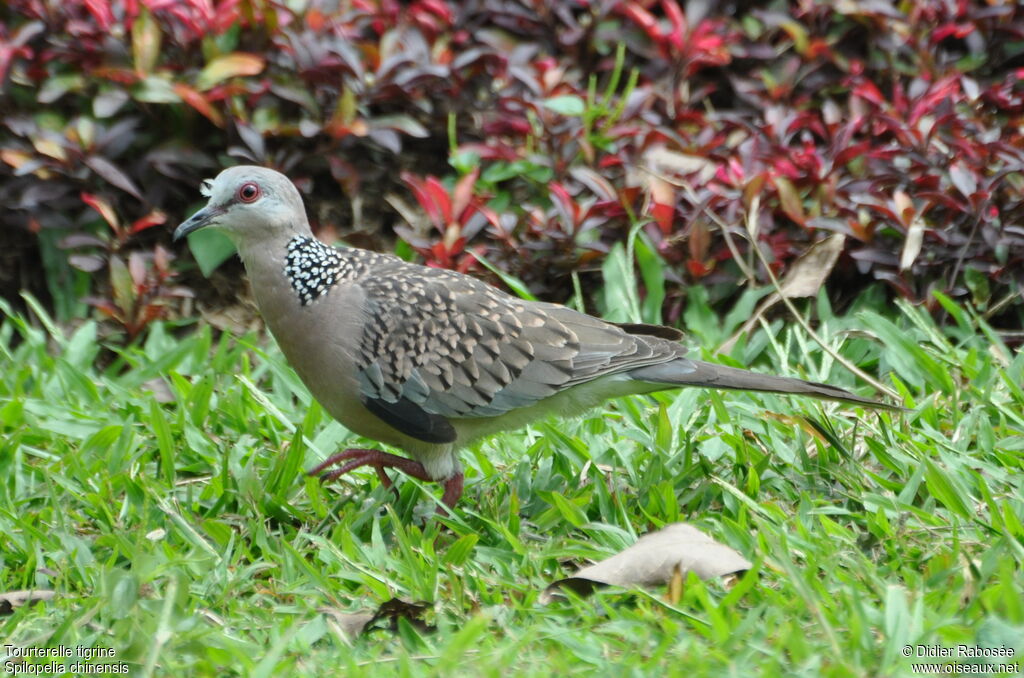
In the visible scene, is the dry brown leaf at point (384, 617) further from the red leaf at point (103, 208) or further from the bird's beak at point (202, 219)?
the red leaf at point (103, 208)

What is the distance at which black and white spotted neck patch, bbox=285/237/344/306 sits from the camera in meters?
4.31

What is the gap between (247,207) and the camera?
4.35m

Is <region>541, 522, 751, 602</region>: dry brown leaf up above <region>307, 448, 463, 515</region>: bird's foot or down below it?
above

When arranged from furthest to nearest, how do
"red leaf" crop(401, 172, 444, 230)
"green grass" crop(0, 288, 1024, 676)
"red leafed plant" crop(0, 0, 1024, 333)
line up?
1. "red leaf" crop(401, 172, 444, 230)
2. "red leafed plant" crop(0, 0, 1024, 333)
3. "green grass" crop(0, 288, 1024, 676)

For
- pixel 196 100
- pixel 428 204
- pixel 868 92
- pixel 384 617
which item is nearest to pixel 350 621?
pixel 384 617

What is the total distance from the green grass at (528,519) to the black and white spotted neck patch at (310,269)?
54cm

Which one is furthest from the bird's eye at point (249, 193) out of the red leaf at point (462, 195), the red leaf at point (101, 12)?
the red leaf at point (101, 12)

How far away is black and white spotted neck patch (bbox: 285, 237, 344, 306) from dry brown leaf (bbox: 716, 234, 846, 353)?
1.94 m

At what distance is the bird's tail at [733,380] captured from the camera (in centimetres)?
417

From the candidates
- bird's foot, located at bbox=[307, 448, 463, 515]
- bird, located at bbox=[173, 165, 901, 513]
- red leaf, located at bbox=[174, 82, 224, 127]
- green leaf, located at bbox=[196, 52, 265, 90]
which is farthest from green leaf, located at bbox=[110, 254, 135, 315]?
bird's foot, located at bbox=[307, 448, 463, 515]

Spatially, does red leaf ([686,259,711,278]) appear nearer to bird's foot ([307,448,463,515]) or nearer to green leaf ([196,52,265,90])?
bird's foot ([307,448,463,515])

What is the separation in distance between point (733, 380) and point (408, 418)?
114 centimetres

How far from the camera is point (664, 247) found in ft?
18.9

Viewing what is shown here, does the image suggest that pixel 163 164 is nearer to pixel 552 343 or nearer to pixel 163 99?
pixel 163 99
